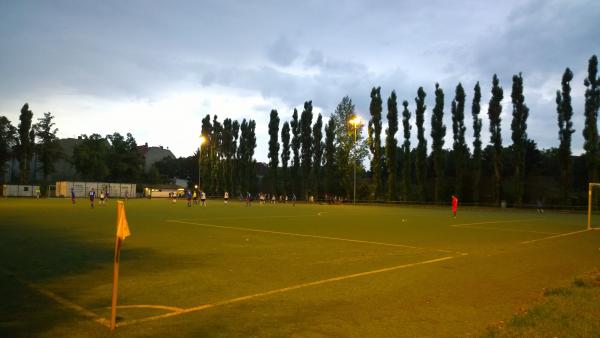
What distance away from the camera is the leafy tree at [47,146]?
92812mm

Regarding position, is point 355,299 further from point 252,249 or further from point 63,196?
point 63,196

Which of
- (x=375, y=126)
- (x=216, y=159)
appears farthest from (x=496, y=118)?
(x=216, y=159)

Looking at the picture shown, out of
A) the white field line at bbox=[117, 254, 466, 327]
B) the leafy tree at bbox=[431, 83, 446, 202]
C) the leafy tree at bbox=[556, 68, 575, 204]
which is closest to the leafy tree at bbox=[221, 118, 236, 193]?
the leafy tree at bbox=[431, 83, 446, 202]

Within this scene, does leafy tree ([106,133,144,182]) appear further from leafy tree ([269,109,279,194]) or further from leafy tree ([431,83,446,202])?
leafy tree ([431,83,446,202])

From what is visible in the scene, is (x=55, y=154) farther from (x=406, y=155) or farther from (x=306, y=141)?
(x=406, y=155)

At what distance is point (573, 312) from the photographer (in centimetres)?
675

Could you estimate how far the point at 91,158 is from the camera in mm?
99000

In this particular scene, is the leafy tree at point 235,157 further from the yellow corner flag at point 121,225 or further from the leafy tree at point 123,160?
the yellow corner flag at point 121,225

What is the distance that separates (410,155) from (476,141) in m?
9.81

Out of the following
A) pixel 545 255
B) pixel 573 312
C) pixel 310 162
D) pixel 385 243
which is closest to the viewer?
pixel 573 312

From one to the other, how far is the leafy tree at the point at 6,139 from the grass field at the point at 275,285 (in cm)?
8535

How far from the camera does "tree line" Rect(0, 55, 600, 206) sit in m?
58.4

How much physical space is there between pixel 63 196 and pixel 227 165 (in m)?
30.2

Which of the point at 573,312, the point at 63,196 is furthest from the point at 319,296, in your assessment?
the point at 63,196
